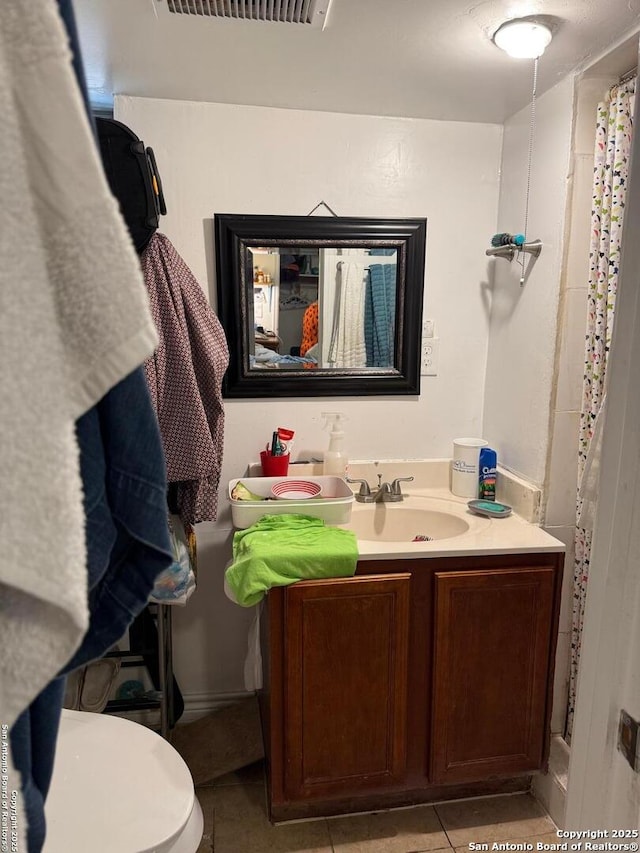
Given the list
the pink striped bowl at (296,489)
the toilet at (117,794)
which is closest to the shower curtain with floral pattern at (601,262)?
the pink striped bowl at (296,489)

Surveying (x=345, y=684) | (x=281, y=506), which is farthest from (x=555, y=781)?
(x=281, y=506)

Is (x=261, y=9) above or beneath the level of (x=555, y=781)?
above

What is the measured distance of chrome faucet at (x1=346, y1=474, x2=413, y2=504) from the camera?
1.98 m

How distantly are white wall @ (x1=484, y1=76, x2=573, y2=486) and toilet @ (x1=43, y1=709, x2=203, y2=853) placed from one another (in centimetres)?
129

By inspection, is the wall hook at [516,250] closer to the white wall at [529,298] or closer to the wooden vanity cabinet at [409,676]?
the white wall at [529,298]

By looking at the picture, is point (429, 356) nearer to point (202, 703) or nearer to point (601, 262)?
point (601, 262)

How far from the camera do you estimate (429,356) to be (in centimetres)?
209

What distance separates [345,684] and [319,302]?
120cm

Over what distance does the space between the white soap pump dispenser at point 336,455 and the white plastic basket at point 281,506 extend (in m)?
0.15

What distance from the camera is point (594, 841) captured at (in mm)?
664

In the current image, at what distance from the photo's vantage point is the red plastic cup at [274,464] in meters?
1.92

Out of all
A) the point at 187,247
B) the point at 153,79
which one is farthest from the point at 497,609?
the point at 153,79

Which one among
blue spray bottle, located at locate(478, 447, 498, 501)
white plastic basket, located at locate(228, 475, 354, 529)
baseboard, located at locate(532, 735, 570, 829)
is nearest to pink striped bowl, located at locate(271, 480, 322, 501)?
white plastic basket, located at locate(228, 475, 354, 529)

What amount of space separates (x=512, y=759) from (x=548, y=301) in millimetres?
1366
